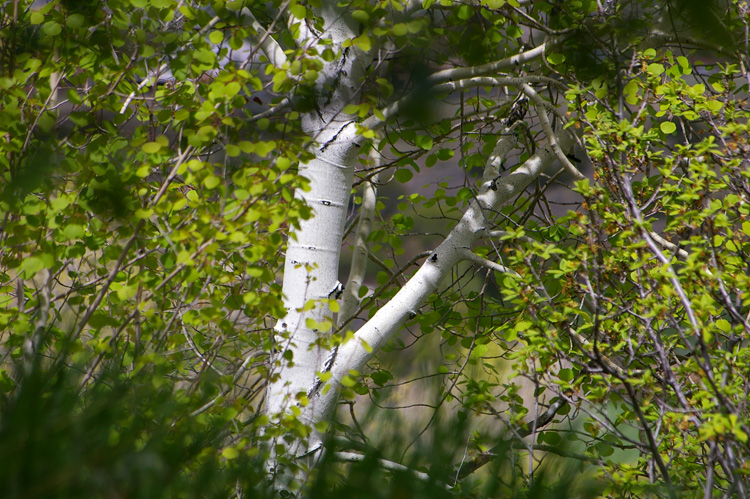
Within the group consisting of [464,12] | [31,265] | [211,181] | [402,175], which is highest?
[464,12]

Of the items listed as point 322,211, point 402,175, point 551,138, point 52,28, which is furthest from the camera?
point 402,175

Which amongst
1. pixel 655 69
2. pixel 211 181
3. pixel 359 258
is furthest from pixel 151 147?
pixel 655 69

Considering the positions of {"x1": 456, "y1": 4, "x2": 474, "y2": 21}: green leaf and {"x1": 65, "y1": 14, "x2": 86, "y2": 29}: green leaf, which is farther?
{"x1": 456, "y1": 4, "x2": 474, "y2": 21}: green leaf

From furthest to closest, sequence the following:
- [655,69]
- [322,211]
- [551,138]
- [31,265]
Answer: [551,138] → [322,211] → [655,69] → [31,265]

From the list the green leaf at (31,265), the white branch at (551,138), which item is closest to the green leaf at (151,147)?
the green leaf at (31,265)

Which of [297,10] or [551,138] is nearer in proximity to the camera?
[297,10]

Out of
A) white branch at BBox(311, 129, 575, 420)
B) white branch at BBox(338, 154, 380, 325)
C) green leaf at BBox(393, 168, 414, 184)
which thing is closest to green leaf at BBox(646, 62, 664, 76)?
white branch at BBox(311, 129, 575, 420)

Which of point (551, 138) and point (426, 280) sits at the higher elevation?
point (551, 138)

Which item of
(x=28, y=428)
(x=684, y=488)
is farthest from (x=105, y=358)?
(x=684, y=488)

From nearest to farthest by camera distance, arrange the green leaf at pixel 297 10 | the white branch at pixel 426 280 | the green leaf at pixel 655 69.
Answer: the green leaf at pixel 297 10 → the green leaf at pixel 655 69 → the white branch at pixel 426 280

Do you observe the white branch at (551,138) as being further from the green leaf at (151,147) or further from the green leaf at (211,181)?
the green leaf at (151,147)

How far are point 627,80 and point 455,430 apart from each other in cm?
179

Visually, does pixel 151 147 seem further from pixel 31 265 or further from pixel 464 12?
pixel 464 12

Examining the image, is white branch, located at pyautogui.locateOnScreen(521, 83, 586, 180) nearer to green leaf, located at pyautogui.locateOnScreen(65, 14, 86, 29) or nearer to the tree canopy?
the tree canopy
